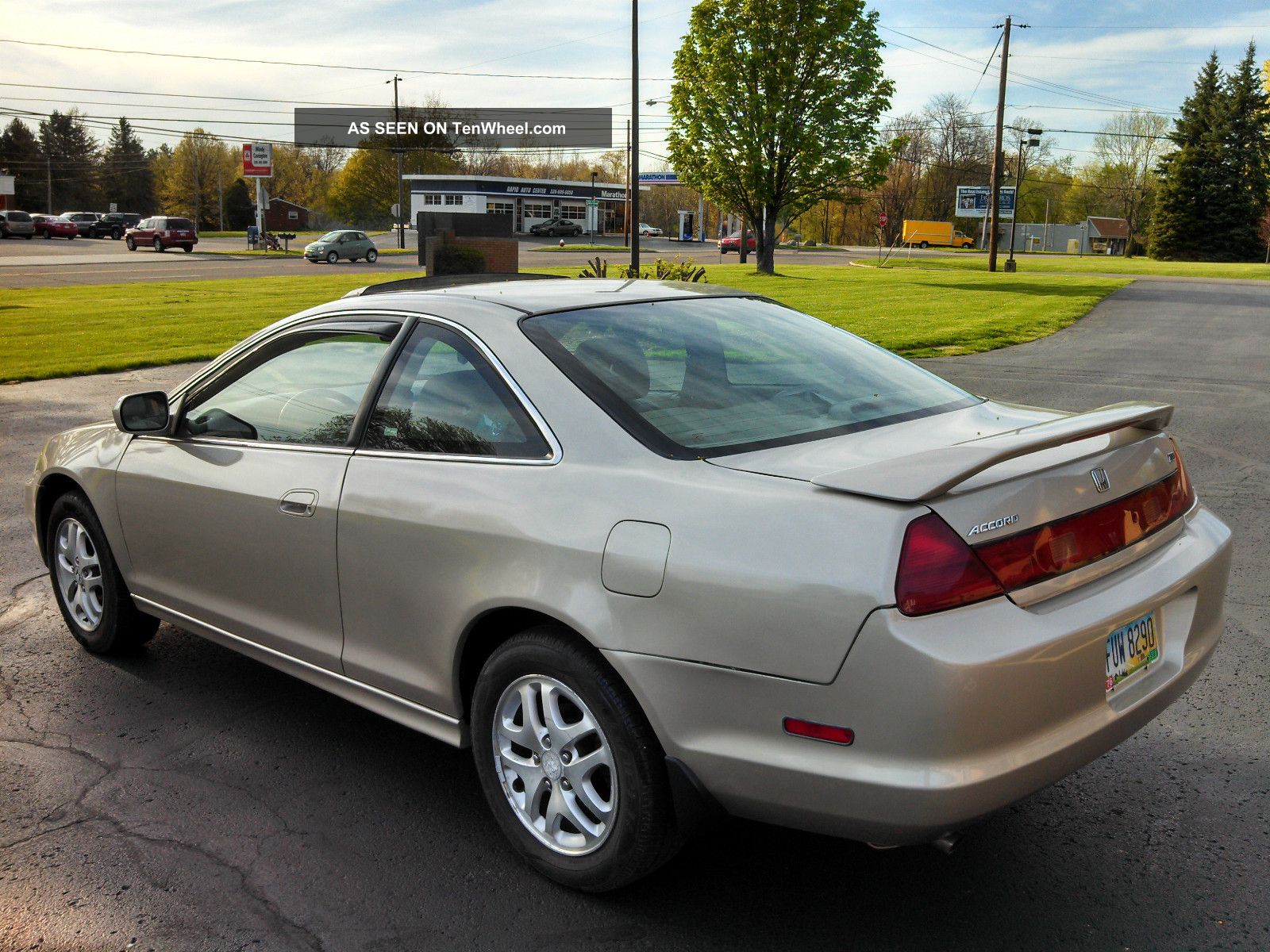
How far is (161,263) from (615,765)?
157ft

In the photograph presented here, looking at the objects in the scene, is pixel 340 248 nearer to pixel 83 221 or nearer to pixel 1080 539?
pixel 83 221

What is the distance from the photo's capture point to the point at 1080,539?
268 cm

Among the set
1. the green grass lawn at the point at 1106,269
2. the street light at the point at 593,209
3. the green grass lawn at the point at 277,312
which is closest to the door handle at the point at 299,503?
the green grass lawn at the point at 277,312

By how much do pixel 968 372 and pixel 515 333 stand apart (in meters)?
11.4

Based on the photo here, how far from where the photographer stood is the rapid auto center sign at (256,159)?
65438mm

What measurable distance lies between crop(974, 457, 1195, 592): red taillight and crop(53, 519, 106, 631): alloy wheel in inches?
149

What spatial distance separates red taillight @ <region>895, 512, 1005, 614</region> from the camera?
2.37 metres

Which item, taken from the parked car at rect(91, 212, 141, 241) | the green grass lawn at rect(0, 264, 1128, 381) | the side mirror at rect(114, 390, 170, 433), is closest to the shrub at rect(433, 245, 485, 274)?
the green grass lawn at rect(0, 264, 1128, 381)

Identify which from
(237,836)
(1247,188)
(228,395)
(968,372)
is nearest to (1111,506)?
(237,836)

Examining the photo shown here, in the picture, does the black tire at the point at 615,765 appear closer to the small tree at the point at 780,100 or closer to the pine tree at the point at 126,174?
the small tree at the point at 780,100

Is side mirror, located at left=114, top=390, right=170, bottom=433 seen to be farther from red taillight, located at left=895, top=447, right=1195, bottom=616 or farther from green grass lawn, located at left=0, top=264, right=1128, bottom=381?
green grass lawn, located at left=0, top=264, right=1128, bottom=381

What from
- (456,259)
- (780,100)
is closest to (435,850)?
(456,259)

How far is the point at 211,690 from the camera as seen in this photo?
4.46 metres

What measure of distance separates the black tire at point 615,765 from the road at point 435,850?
0.37 feet
